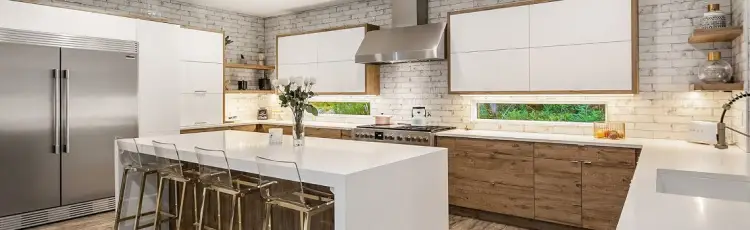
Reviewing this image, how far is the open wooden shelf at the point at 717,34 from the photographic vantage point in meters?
3.30

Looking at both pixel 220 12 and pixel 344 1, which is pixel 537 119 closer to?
pixel 344 1

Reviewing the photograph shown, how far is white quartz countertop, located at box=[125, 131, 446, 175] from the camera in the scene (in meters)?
2.59

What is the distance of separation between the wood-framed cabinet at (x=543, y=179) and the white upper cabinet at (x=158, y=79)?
130 inches

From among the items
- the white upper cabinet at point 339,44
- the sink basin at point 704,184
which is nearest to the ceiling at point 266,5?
→ the white upper cabinet at point 339,44

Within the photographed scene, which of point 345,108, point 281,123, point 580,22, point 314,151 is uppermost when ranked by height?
point 580,22

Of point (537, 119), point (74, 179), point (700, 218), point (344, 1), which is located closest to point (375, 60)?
point (344, 1)

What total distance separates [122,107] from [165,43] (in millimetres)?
926

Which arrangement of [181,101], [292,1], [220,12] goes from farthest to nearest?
[220,12] → [292,1] → [181,101]

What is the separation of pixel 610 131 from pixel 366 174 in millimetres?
2904

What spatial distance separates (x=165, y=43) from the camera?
5.43 meters

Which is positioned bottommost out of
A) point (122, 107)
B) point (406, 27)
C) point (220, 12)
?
point (122, 107)

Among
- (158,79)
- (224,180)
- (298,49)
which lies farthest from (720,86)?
(158,79)

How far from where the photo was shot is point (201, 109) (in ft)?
20.2

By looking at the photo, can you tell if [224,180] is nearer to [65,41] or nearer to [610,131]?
[65,41]
